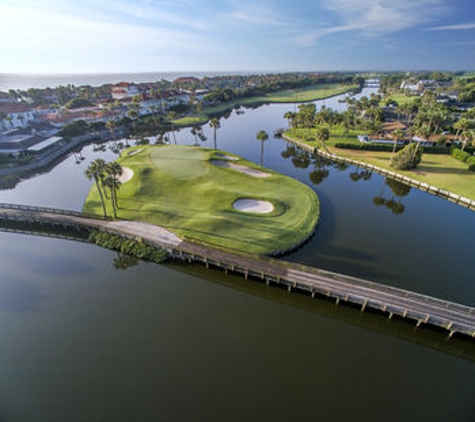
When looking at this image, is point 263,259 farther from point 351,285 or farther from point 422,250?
point 422,250

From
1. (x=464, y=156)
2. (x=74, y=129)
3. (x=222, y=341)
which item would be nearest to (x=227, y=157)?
(x=222, y=341)

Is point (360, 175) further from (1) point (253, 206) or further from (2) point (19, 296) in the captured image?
(2) point (19, 296)

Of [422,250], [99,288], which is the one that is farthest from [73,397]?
[422,250]

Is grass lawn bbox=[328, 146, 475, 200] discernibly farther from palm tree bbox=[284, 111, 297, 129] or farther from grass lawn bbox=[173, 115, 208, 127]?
grass lawn bbox=[173, 115, 208, 127]

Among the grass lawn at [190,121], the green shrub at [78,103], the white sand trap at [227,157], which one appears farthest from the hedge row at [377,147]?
the green shrub at [78,103]

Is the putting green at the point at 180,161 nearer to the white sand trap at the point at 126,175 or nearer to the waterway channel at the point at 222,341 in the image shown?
the white sand trap at the point at 126,175

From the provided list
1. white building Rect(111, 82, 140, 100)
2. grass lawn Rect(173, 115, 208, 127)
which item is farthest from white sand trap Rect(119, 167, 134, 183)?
white building Rect(111, 82, 140, 100)
